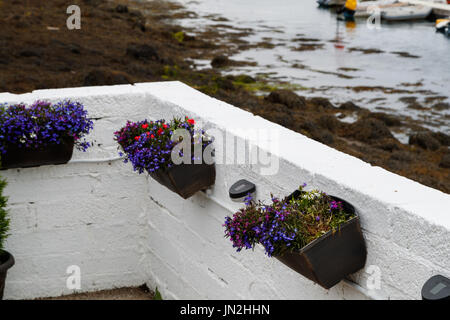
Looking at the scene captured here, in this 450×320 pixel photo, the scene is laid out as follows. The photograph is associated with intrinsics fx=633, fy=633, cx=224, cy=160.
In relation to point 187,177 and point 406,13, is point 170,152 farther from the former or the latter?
point 406,13

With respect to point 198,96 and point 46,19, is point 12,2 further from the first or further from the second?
point 198,96

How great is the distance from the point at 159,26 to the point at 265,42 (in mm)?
4575

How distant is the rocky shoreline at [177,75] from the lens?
1163 centimetres

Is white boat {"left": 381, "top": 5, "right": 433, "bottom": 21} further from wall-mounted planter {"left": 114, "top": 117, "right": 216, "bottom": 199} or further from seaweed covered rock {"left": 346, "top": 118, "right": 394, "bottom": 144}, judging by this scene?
Result: wall-mounted planter {"left": 114, "top": 117, "right": 216, "bottom": 199}

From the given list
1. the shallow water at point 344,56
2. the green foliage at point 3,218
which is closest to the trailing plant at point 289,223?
the green foliage at point 3,218

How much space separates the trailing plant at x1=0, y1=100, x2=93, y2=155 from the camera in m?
3.49

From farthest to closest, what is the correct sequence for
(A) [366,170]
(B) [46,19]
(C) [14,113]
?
1. (B) [46,19]
2. (C) [14,113]
3. (A) [366,170]

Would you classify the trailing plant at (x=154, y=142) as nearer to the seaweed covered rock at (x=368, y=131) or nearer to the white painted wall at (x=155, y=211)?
the white painted wall at (x=155, y=211)

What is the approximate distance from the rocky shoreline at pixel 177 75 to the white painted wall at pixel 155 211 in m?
6.34

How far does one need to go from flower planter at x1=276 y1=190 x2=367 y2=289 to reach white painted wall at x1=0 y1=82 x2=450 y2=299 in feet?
0.27

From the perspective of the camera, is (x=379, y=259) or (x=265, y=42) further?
(x=265, y=42)

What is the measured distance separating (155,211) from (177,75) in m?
12.8
